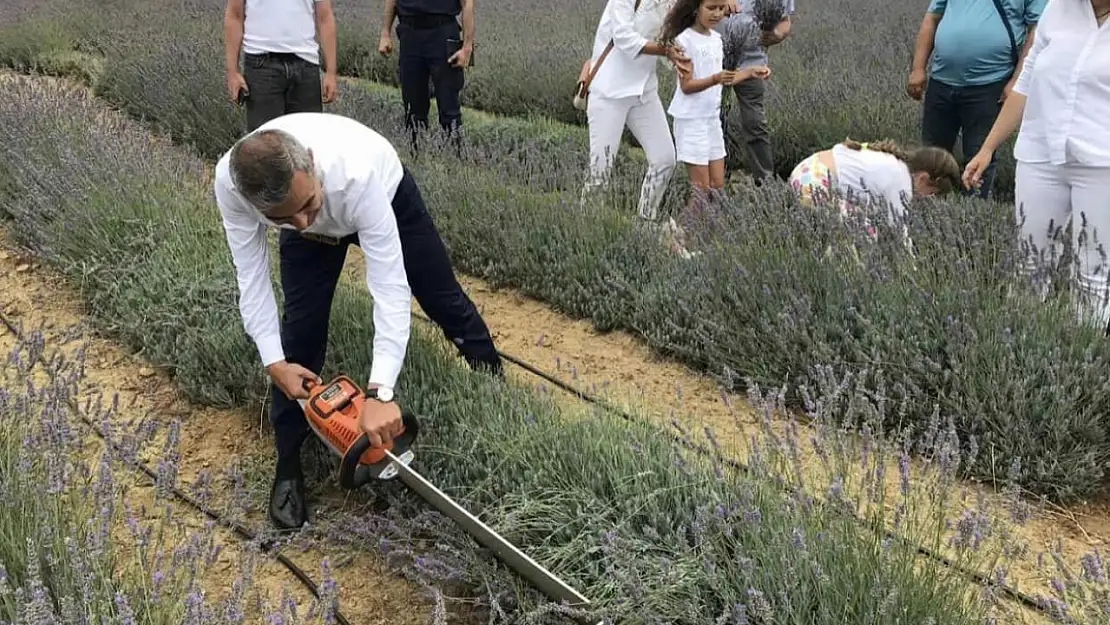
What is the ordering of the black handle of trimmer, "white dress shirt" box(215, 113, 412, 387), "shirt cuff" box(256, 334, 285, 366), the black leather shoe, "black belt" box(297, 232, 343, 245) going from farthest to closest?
1. the black leather shoe
2. "black belt" box(297, 232, 343, 245)
3. "shirt cuff" box(256, 334, 285, 366)
4. "white dress shirt" box(215, 113, 412, 387)
5. the black handle of trimmer

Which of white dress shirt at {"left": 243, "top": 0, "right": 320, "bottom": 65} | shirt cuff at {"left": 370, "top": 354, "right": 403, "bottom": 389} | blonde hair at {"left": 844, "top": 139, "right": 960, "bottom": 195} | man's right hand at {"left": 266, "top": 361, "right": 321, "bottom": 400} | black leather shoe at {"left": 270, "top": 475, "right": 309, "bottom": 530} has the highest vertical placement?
white dress shirt at {"left": 243, "top": 0, "right": 320, "bottom": 65}

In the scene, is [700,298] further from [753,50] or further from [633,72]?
[753,50]

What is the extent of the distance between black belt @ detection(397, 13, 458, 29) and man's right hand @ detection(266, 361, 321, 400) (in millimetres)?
3273

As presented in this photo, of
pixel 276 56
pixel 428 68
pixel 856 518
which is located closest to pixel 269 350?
pixel 856 518

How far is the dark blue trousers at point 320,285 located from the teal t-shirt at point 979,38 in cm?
273

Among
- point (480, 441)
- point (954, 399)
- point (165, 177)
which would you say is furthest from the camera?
point (165, 177)

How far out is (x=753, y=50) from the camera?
16.7 feet

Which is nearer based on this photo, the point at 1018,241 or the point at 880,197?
the point at 1018,241

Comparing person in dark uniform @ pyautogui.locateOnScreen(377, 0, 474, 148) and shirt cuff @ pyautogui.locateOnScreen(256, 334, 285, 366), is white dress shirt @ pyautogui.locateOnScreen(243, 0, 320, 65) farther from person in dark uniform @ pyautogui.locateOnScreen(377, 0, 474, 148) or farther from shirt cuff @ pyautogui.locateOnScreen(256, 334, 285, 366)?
shirt cuff @ pyautogui.locateOnScreen(256, 334, 285, 366)

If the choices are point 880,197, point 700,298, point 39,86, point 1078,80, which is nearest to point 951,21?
point 880,197

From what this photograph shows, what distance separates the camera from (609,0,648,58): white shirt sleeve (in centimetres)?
406

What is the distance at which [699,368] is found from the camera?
3.54 metres

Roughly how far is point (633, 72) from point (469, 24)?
54.0 inches

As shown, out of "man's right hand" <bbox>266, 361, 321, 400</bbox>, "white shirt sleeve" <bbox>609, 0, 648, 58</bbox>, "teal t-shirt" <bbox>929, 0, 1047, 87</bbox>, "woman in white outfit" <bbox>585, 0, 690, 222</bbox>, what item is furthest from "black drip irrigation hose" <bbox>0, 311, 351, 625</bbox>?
"teal t-shirt" <bbox>929, 0, 1047, 87</bbox>
